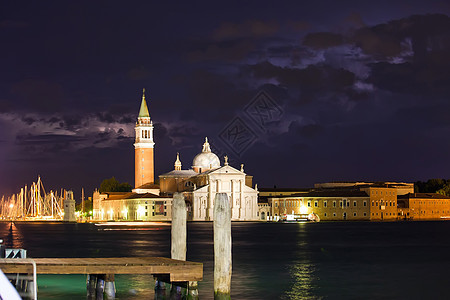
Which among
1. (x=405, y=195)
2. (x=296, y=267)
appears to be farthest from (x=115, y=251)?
(x=405, y=195)

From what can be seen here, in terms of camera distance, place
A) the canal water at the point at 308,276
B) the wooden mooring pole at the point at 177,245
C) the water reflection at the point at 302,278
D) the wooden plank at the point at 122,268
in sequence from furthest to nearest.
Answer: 1. the water reflection at the point at 302,278
2. the canal water at the point at 308,276
3. the wooden mooring pole at the point at 177,245
4. the wooden plank at the point at 122,268

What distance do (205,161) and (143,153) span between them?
9342mm

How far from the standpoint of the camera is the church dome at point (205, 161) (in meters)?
113

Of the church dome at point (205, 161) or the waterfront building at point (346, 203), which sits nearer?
the waterfront building at point (346, 203)

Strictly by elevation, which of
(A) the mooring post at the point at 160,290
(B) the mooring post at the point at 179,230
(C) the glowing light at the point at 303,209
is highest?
(C) the glowing light at the point at 303,209

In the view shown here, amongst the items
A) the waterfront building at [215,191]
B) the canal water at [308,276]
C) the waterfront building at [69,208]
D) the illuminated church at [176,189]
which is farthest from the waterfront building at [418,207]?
the canal water at [308,276]

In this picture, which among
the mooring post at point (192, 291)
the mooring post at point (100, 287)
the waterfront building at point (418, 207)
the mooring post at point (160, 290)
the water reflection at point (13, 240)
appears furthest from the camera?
the waterfront building at point (418, 207)

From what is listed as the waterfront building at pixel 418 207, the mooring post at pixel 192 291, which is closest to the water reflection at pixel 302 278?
the mooring post at pixel 192 291

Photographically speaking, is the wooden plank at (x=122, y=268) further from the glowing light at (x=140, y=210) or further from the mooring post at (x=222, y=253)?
the glowing light at (x=140, y=210)

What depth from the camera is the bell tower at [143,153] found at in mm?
115938

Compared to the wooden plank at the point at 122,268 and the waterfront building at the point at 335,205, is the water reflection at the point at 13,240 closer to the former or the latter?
the wooden plank at the point at 122,268

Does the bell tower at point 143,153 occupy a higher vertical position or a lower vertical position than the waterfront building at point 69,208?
higher

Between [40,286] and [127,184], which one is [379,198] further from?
[40,286]

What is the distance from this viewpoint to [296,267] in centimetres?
2877
